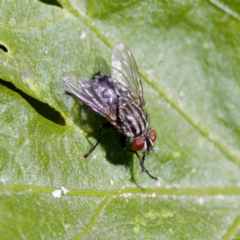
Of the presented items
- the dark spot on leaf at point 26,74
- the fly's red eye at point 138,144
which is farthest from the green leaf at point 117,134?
the fly's red eye at point 138,144

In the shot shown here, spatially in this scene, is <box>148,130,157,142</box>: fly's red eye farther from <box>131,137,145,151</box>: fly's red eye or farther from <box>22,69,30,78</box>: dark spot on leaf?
<box>22,69,30,78</box>: dark spot on leaf

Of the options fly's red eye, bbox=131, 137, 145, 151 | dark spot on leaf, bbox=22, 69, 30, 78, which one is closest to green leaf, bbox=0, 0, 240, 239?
dark spot on leaf, bbox=22, 69, 30, 78

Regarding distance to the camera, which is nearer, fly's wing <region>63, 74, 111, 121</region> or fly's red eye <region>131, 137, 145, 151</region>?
fly's wing <region>63, 74, 111, 121</region>

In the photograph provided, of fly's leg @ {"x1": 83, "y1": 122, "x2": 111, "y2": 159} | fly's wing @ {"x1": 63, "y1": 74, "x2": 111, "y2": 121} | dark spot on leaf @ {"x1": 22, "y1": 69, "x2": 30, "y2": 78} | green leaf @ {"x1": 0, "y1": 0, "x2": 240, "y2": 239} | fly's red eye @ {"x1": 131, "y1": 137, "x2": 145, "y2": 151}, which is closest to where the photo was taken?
green leaf @ {"x1": 0, "y1": 0, "x2": 240, "y2": 239}

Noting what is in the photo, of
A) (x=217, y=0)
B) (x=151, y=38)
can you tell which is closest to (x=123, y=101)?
(x=151, y=38)

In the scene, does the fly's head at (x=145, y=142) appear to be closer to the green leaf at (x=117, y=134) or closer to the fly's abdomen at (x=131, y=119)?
the fly's abdomen at (x=131, y=119)

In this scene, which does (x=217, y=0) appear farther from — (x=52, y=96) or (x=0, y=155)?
(x=0, y=155)

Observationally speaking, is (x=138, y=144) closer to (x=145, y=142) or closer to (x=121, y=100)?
(x=145, y=142)

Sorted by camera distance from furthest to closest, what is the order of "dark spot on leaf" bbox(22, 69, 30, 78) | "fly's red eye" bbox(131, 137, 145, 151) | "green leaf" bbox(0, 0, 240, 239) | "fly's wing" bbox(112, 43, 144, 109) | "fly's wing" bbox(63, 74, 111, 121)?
1. "fly's wing" bbox(112, 43, 144, 109)
2. "fly's red eye" bbox(131, 137, 145, 151)
3. "fly's wing" bbox(63, 74, 111, 121)
4. "dark spot on leaf" bbox(22, 69, 30, 78)
5. "green leaf" bbox(0, 0, 240, 239)
